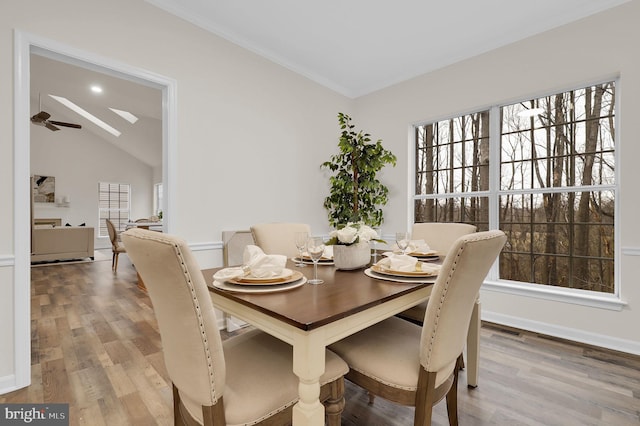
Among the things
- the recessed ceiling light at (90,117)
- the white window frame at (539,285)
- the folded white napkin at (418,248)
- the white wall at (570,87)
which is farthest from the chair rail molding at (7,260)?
the recessed ceiling light at (90,117)

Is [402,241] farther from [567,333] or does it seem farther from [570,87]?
[570,87]

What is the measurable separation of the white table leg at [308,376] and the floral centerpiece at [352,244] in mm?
674

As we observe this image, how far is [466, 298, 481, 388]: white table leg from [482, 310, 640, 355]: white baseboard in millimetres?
1272

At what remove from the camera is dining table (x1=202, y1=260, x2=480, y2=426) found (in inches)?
34.9

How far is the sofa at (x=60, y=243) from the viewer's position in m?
5.91

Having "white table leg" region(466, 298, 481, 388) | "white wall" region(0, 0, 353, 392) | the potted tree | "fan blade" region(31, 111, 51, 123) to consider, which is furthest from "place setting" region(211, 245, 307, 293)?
"fan blade" region(31, 111, 51, 123)

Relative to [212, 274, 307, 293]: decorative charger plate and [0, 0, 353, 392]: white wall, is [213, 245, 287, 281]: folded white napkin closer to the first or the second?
[212, 274, 307, 293]: decorative charger plate

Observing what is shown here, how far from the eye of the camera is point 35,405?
1.63 m

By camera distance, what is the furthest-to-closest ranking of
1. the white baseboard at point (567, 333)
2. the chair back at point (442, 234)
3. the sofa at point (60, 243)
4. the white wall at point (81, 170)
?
the white wall at point (81, 170), the sofa at point (60, 243), the white baseboard at point (567, 333), the chair back at point (442, 234)

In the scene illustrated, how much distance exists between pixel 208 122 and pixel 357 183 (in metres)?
1.70

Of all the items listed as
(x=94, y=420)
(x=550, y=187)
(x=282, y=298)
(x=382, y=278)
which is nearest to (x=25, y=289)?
(x=94, y=420)

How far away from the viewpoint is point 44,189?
26.9 feet

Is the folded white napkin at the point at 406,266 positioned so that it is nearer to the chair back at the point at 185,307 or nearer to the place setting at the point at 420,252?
the place setting at the point at 420,252

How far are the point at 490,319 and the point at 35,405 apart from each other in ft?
11.1
